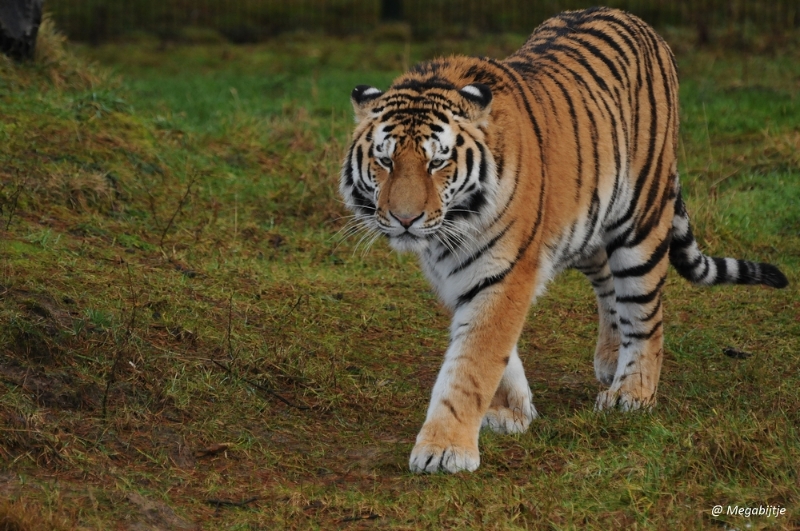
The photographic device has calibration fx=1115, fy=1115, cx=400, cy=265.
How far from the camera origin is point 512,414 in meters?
4.38

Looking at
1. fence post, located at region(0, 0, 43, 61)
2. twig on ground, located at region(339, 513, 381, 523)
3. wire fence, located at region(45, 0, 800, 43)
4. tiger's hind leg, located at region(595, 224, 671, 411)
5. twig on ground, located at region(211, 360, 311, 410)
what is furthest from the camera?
wire fence, located at region(45, 0, 800, 43)

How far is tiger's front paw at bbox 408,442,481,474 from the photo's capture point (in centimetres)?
383

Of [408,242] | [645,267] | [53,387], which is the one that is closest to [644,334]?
[645,267]

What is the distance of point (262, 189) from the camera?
7.06 meters

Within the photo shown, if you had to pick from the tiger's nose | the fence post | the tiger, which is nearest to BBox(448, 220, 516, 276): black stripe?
the tiger

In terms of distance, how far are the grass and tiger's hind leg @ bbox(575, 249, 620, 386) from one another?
106 mm

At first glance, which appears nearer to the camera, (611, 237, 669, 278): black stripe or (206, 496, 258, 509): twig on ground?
(206, 496, 258, 509): twig on ground

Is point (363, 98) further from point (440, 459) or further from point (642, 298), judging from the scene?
point (642, 298)

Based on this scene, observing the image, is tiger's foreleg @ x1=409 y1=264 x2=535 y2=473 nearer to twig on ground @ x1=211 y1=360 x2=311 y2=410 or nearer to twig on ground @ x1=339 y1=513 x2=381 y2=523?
twig on ground @ x1=339 y1=513 x2=381 y2=523

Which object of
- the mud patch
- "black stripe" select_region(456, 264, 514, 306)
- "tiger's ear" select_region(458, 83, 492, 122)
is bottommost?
the mud patch

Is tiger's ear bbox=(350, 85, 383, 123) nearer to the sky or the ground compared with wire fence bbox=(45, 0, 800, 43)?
nearer to the sky

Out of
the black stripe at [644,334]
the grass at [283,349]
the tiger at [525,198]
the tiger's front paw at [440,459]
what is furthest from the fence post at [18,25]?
the tiger's front paw at [440,459]

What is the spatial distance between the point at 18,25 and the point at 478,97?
4331 millimetres

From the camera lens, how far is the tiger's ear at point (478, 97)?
4.04 m
